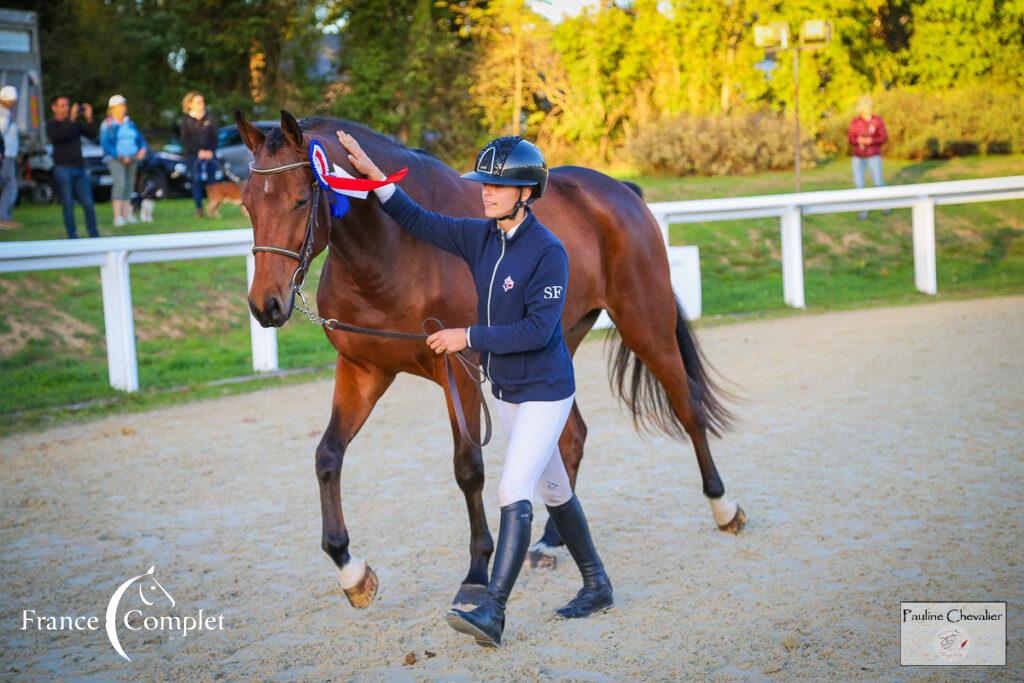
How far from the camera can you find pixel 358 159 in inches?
181

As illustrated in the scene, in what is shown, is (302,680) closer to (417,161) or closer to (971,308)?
(417,161)

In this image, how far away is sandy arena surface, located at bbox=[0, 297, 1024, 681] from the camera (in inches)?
163

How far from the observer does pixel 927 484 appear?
6.22 m

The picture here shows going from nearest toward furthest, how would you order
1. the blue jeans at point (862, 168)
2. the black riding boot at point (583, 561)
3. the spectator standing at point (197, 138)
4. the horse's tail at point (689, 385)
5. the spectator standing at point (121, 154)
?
1. the black riding boot at point (583, 561)
2. the horse's tail at point (689, 385)
3. the spectator standing at point (121, 154)
4. the spectator standing at point (197, 138)
5. the blue jeans at point (862, 168)

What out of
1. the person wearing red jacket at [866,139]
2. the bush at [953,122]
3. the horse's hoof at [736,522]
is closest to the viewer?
the horse's hoof at [736,522]

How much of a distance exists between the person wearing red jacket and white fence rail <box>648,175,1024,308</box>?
157 inches

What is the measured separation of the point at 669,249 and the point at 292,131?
343 inches

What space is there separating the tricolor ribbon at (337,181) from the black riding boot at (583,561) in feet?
4.86

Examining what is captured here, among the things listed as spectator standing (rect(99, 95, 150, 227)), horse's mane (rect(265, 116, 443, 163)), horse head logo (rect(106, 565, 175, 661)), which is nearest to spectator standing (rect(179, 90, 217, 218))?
spectator standing (rect(99, 95, 150, 227))

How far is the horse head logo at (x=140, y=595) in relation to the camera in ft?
14.7

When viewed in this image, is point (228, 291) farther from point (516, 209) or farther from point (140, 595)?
point (516, 209)

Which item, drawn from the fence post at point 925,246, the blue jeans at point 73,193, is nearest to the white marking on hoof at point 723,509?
the fence post at point 925,246

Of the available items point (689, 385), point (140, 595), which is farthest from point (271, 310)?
point (689, 385)

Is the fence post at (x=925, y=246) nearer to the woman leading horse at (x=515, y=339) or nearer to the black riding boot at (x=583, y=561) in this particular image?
the black riding boot at (x=583, y=561)
